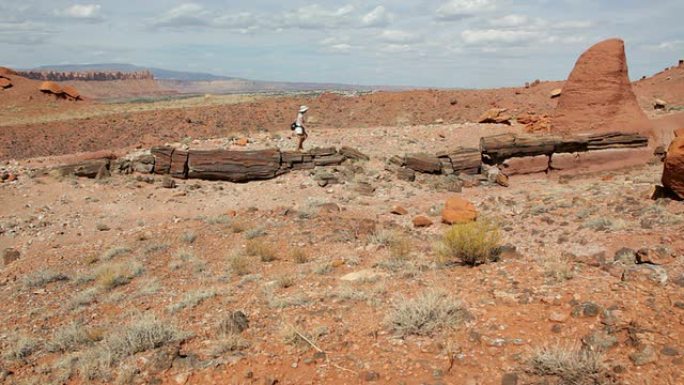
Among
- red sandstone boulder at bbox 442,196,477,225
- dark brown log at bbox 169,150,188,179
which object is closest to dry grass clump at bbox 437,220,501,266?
red sandstone boulder at bbox 442,196,477,225

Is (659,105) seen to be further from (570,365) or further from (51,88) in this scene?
(51,88)

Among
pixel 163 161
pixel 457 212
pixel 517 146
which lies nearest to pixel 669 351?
pixel 457 212

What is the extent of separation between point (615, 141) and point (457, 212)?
23.7 feet

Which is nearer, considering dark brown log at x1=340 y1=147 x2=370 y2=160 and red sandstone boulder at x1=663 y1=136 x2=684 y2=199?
red sandstone boulder at x1=663 y1=136 x2=684 y2=199

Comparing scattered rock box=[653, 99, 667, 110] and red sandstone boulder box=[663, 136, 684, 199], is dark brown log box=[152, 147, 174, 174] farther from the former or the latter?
scattered rock box=[653, 99, 667, 110]

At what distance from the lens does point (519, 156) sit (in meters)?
14.3

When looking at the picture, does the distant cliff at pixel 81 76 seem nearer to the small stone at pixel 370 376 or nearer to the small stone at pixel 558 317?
the small stone at pixel 370 376

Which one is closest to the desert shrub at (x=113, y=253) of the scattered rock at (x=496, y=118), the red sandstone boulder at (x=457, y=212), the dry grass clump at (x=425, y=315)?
the dry grass clump at (x=425, y=315)

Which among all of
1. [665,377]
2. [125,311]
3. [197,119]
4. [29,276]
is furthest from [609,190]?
[197,119]

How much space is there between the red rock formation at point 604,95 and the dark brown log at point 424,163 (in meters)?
4.90

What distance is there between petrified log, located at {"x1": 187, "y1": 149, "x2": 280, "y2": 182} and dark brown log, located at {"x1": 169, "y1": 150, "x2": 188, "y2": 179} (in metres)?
0.13

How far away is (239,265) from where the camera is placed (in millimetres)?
7508

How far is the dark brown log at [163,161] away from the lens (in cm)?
1398

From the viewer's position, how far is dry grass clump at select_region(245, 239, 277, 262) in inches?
313
